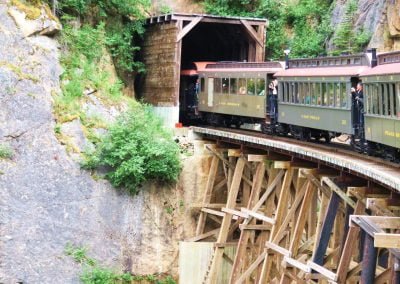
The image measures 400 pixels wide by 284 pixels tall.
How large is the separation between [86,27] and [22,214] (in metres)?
8.29

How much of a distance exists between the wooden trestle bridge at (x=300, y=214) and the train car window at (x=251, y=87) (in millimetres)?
1505

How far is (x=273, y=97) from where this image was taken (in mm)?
22672

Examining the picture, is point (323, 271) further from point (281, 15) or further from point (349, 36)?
point (281, 15)

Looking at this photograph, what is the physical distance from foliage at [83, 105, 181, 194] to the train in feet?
9.10

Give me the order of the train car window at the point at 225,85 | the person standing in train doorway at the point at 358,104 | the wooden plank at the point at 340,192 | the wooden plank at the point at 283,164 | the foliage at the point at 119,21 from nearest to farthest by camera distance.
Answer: the wooden plank at the point at 340,192 → the person standing in train doorway at the point at 358,104 → the wooden plank at the point at 283,164 → the train car window at the point at 225,85 → the foliage at the point at 119,21

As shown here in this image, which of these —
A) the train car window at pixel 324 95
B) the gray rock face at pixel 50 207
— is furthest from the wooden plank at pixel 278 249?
the gray rock face at pixel 50 207

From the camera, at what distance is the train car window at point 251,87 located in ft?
77.9

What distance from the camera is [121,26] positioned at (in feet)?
97.6

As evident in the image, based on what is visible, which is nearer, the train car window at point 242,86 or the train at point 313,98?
the train at point 313,98

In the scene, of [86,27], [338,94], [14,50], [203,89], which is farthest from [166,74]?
[338,94]

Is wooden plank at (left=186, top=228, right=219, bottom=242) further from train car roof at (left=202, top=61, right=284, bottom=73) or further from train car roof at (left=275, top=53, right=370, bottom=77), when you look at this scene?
train car roof at (left=275, top=53, right=370, bottom=77)

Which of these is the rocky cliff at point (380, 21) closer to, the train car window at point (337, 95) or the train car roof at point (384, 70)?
the train car window at point (337, 95)

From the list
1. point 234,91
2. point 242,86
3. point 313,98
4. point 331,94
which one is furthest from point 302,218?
point 234,91

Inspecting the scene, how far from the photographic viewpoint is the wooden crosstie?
45.0 ft
